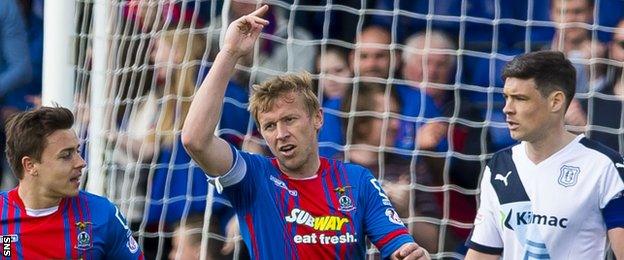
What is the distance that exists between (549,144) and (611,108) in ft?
4.22

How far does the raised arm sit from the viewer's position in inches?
188

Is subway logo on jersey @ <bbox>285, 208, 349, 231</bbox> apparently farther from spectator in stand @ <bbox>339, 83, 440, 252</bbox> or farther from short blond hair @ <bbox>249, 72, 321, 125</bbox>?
spectator in stand @ <bbox>339, 83, 440, 252</bbox>

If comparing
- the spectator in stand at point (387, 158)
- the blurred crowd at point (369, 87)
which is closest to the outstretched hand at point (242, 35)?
the blurred crowd at point (369, 87)

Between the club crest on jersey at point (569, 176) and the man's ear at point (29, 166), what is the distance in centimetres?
197

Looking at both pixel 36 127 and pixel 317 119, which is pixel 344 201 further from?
pixel 36 127

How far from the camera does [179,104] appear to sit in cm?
682

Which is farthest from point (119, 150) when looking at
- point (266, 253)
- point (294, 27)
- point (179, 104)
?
point (266, 253)

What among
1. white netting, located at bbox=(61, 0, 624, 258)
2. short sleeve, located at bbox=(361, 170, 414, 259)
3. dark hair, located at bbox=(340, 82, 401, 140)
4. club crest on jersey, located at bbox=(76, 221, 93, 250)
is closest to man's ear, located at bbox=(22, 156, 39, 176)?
club crest on jersey, located at bbox=(76, 221, 93, 250)

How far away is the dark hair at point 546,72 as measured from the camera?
5.30 metres

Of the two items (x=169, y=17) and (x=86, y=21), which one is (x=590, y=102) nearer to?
(x=169, y=17)

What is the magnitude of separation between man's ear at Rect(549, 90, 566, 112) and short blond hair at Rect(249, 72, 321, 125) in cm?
90

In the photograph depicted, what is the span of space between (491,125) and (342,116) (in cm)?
72

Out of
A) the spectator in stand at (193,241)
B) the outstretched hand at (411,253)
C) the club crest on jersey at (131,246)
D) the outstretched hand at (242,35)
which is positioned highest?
the outstretched hand at (242,35)

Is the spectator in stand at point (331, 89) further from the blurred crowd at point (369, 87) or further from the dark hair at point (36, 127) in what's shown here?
the dark hair at point (36, 127)
